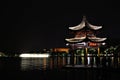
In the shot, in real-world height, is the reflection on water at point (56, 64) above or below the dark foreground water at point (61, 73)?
above

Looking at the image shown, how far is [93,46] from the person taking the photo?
47.2 m

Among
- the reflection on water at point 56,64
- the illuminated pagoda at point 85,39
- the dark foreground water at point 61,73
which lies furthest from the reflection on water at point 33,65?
the illuminated pagoda at point 85,39

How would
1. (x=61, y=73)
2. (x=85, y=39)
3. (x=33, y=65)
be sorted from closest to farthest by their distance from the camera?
(x=61, y=73) → (x=85, y=39) → (x=33, y=65)

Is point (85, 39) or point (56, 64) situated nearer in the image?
point (85, 39)

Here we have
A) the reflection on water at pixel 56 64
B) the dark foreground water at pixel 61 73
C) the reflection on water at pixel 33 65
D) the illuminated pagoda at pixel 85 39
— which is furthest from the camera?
the reflection on water at pixel 33 65

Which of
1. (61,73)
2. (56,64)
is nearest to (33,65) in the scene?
(56,64)

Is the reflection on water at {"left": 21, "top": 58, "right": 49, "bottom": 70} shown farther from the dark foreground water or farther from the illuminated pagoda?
the illuminated pagoda

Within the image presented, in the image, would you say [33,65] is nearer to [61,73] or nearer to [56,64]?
[56,64]

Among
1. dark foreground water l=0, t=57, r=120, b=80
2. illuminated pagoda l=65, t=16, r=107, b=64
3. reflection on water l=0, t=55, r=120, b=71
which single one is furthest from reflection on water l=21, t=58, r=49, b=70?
illuminated pagoda l=65, t=16, r=107, b=64

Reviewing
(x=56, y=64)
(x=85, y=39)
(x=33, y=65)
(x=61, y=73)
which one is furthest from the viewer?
(x=56, y=64)

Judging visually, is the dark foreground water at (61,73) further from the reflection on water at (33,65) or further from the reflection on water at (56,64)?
the reflection on water at (33,65)

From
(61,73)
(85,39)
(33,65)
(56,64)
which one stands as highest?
(85,39)

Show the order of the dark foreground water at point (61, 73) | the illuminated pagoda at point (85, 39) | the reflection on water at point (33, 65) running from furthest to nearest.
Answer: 1. the reflection on water at point (33, 65)
2. the illuminated pagoda at point (85, 39)
3. the dark foreground water at point (61, 73)

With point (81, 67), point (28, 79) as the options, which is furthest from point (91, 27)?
point (28, 79)
